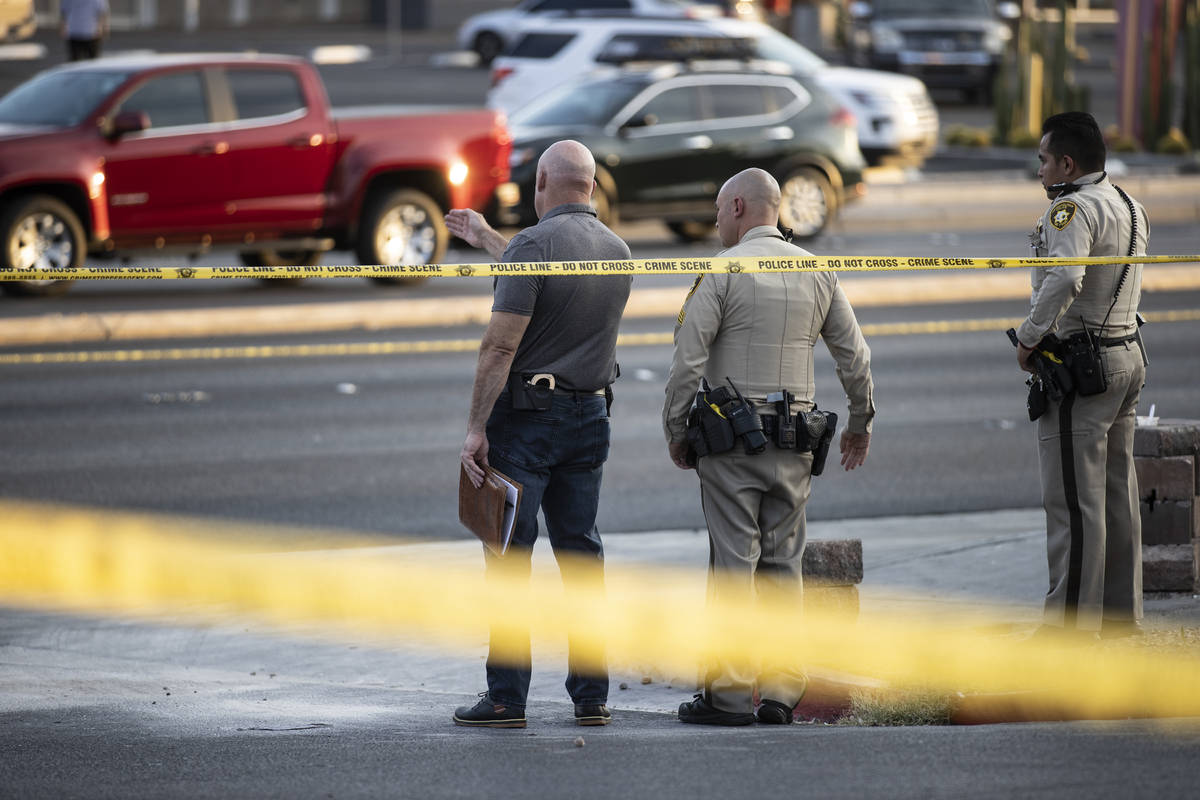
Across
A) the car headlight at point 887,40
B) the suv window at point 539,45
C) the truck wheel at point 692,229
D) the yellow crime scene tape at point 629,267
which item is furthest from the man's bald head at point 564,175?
the car headlight at point 887,40

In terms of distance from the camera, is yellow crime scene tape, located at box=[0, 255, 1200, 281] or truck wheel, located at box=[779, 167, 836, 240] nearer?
yellow crime scene tape, located at box=[0, 255, 1200, 281]

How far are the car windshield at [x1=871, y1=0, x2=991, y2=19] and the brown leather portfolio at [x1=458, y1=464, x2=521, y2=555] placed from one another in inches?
1253

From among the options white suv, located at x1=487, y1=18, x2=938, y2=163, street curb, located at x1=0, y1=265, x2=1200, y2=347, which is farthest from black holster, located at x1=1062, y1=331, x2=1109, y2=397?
white suv, located at x1=487, y1=18, x2=938, y2=163

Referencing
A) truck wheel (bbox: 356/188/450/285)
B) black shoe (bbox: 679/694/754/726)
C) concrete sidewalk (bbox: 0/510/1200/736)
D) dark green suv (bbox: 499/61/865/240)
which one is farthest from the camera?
dark green suv (bbox: 499/61/865/240)

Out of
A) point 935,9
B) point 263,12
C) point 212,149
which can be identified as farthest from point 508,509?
point 263,12

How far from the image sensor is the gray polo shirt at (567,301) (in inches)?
237

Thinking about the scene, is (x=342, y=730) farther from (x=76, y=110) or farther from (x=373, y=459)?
(x=76, y=110)

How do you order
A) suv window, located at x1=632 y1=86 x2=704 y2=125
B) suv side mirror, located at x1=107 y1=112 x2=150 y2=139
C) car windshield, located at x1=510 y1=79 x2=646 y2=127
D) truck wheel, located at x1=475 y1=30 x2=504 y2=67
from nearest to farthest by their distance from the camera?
suv side mirror, located at x1=107 y1=112 x2=150 y2=139 < car windshield, located at x1=510 y1=79 x2=646 y2=127 < suv window, located at x1=632 y1=86 x2=704 y2=125 < truck wheel, located at x1=475 y1=30 x2=504 y2=67

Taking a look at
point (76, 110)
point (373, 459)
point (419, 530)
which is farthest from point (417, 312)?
point (419, 530)

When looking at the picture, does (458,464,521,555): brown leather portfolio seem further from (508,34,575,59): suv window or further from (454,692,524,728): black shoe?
(508,34,575,59): suv window

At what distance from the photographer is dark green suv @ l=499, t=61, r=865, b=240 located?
67.4ft

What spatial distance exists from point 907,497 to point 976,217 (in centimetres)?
1457

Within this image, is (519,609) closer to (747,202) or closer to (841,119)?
(747,202)

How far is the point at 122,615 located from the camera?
811 cm
